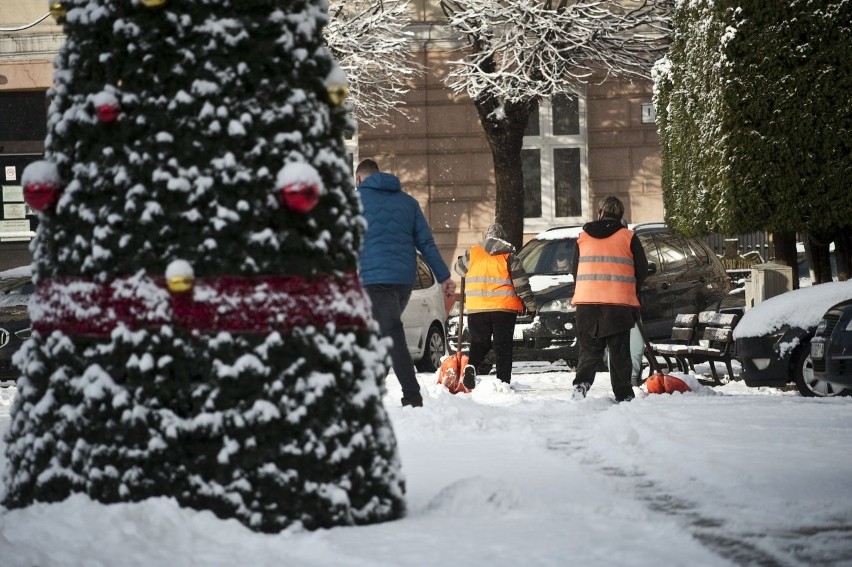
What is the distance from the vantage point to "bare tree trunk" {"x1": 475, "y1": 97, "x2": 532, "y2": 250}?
23.5 metres

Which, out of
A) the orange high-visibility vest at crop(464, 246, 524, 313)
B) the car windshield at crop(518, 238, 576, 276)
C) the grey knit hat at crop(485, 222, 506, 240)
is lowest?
the orange high-visibility vest at crop(464, 246, 524, 313)

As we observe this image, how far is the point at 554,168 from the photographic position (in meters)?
28.1

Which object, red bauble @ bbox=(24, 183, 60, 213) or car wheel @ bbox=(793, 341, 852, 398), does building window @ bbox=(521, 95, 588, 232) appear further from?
red bauble @ bbox=(24, 183, 60, 213)

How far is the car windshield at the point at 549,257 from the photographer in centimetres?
A: 1689

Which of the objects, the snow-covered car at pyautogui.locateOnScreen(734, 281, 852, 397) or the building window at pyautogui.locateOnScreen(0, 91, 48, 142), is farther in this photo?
the building window at pyautogui.locateOnScreen(0, 91, 48, 142)

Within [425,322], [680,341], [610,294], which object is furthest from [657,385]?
[425,322]

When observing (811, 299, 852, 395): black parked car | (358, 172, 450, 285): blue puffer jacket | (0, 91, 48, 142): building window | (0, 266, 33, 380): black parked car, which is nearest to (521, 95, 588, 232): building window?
(0, 91, 48, 142): building window

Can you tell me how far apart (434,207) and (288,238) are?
22.0 m

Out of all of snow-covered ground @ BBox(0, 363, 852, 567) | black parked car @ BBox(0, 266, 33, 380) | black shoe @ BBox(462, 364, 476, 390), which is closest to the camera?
snow-covered ground @ BBox(0, 363, 852, 567)

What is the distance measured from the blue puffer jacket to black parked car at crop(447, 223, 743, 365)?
531 centimetres

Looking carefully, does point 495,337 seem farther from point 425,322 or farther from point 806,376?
point 425,322

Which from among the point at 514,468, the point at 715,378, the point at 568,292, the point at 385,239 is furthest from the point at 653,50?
the point at 514,468

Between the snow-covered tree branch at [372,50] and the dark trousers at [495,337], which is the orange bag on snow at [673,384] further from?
the snow-covered tree branch at [372,50]

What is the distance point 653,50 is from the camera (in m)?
24.0
